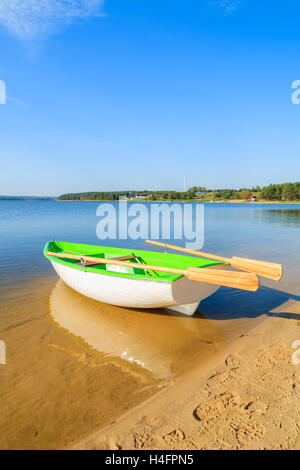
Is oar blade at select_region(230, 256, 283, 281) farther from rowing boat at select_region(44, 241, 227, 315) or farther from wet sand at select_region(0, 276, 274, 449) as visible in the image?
wet sand at select_region(0, 276, 274, 449)

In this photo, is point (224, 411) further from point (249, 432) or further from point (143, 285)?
point (143, 285)

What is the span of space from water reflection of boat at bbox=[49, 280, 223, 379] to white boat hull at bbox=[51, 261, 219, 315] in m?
0.31

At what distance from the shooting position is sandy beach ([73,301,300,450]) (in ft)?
7.73

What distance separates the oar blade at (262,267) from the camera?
489cm

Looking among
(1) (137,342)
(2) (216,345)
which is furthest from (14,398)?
(2) (216,345)

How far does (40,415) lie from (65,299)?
3620mm

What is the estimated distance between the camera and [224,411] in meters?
2.69

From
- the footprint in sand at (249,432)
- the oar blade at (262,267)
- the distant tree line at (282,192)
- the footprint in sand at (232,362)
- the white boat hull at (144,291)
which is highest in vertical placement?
the distant tree line at (282,192)

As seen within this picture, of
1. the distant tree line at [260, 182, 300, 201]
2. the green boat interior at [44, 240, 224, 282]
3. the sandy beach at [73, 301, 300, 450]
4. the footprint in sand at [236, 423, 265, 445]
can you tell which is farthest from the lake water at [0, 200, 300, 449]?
the distant tree line at [260, 182, 300, 201]

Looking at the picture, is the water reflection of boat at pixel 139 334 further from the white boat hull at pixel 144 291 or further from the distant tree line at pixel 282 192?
the distant tree line at pixel 282 192

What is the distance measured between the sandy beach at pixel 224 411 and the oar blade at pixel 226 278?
3.30 ft

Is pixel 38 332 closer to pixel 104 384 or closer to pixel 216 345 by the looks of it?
pixel 104 384

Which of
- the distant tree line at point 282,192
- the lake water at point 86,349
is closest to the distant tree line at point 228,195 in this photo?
the distant tree line at point 282,192

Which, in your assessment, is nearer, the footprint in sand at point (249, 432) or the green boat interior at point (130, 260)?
the footprint in sand at point (249, 432)
